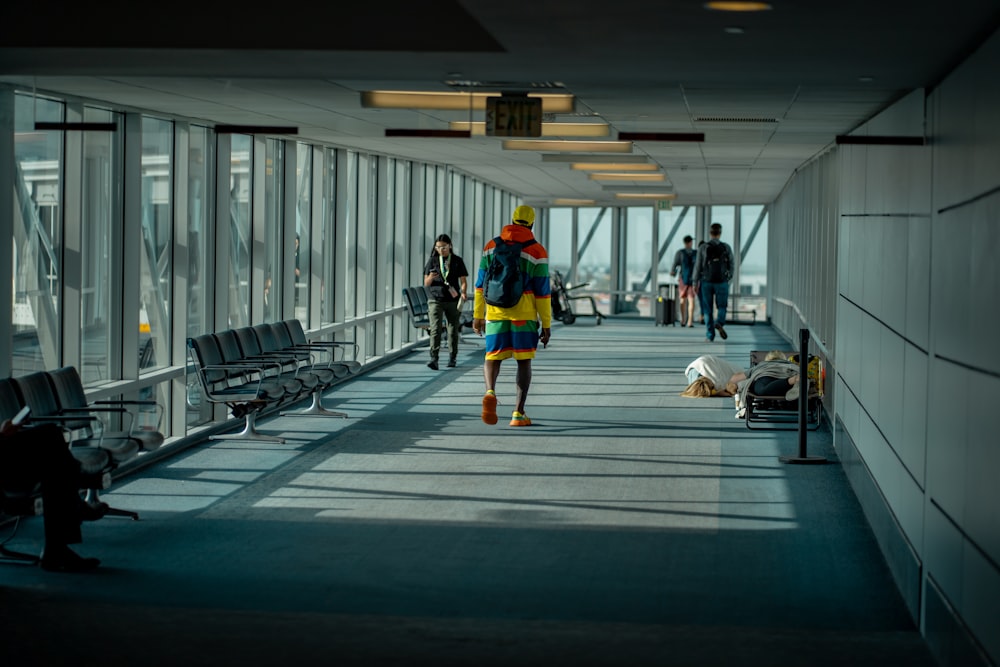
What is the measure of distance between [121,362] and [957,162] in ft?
21.3

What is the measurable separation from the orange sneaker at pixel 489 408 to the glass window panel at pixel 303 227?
4.03m

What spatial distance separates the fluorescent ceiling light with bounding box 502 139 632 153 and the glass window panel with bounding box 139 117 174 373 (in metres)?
4.02

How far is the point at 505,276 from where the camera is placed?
35.0 ft

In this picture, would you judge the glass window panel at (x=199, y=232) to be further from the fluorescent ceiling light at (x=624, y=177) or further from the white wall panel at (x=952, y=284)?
the fluorescent ceiling light at (x=624, y=177)

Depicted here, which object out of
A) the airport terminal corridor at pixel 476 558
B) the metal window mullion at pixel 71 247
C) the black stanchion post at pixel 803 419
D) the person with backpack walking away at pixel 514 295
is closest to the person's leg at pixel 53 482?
the airport terminal corridor at pixel 476 558

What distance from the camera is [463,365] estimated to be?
55.8 ft

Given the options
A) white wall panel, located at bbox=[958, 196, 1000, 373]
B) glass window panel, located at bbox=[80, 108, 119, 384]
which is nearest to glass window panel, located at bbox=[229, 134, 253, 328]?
glass window panel, located at bbox=[80, 108, 119, 384]

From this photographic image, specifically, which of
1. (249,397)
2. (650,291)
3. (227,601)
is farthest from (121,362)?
(650,291)

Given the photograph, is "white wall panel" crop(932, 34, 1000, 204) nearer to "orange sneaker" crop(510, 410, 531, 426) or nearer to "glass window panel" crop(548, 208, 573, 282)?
"orange sneaker" crop(510, 410, 531, 426)

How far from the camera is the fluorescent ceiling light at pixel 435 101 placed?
30.6 ft

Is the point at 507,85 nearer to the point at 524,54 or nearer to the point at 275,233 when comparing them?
the point at 524,54

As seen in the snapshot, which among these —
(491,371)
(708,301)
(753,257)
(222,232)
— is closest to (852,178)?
(491,371)

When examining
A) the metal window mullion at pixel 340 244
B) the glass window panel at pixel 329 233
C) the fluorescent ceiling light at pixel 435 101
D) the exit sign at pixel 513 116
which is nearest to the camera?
the exit sign at pixel 513 116

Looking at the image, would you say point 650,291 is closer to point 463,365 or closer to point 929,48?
point 463,365
